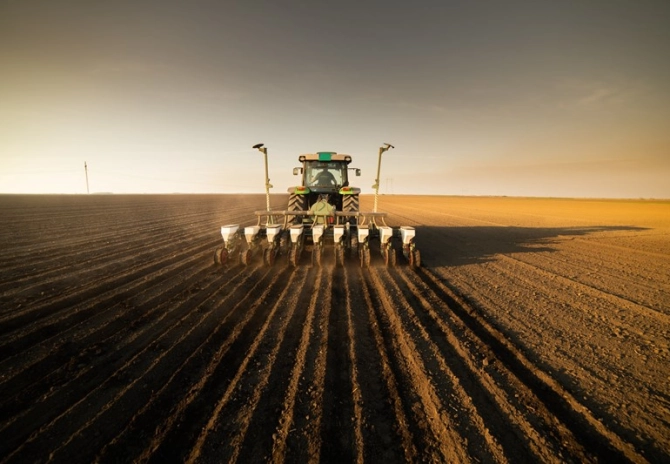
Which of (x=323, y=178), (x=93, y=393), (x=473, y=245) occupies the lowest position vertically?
(x=93, y=393)

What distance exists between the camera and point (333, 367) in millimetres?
2689

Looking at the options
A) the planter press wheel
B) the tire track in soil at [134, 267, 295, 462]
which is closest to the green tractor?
the planter press wheel

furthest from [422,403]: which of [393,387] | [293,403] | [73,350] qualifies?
[73,350]

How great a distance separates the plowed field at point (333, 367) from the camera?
1.89 m

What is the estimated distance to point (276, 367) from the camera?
8.82 feet

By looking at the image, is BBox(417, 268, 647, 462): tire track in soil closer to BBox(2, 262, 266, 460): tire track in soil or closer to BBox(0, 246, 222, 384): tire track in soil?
BBox(2, 262, 266, 460): tire track in soil

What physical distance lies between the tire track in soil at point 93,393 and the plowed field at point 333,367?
0.01 m

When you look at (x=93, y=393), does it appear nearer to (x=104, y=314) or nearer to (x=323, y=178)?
(x=104, y=314)

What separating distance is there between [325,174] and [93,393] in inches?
286

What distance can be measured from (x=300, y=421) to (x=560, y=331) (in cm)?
343

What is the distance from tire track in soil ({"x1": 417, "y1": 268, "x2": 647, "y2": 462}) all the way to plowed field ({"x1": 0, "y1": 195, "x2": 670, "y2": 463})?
0.01 metres

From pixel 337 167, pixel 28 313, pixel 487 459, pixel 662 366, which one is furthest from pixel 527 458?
pixel 337 167

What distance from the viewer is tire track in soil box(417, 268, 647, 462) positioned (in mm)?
1859

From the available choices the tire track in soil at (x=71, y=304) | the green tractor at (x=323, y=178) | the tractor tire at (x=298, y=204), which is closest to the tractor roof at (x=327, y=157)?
the green tractor at (x=323, y=178)
